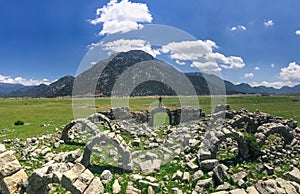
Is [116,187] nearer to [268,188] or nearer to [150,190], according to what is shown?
[150,190]

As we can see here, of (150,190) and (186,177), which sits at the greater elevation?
(186,177)

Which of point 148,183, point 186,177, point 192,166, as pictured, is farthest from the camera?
point 192,166

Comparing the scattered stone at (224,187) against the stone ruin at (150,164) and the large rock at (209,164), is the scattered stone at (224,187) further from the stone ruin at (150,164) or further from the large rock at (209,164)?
the large rock at (209,164)

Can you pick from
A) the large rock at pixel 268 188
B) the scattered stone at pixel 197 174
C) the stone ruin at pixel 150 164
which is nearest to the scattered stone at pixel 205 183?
the stone ruin at pixel 150 164

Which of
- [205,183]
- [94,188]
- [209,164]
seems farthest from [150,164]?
[94,188]

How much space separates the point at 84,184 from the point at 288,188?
942 cm

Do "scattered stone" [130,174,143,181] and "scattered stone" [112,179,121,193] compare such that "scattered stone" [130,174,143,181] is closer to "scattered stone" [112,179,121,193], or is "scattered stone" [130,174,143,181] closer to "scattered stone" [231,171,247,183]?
"scattered stone" [112,179,121,193]

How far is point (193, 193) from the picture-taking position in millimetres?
13211

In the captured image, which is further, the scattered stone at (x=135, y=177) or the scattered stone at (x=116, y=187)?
the scattered stone at (x=135, y=177)

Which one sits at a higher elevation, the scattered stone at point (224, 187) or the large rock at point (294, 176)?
the large rock at point (294, 176)

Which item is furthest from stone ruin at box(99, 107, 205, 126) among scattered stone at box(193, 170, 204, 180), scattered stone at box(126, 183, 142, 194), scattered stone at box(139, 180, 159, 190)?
scattered stone at box(126, 183, 142, 194)

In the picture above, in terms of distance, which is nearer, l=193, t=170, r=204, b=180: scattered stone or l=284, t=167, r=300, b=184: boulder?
l=284, t=167, r=300, b=184: boulder

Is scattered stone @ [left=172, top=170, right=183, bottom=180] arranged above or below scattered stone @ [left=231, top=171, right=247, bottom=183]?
below

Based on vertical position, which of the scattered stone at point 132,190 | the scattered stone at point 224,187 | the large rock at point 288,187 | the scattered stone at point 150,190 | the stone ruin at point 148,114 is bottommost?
the scattered stone at point 150,190
